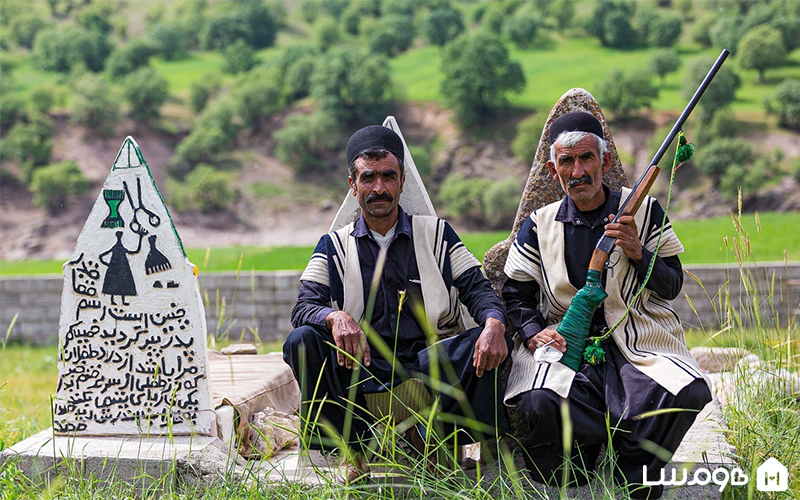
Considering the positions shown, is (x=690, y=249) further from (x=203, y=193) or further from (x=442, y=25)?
(x=442, y=25)

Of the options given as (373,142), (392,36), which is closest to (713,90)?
(392,36)

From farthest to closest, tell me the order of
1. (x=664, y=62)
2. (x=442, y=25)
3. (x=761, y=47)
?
(x=442, y=25), (x=664, y=62), (x=761, y=47)

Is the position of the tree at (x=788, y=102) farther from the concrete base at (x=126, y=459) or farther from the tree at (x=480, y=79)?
the concrete base at (x=126, y=459)

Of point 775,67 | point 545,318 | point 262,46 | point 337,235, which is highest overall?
point 262,46

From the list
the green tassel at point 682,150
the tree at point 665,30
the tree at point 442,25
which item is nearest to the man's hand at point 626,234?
the green tassel at point 682,150

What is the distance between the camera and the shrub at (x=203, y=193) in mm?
24125

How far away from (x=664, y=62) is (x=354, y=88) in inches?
382

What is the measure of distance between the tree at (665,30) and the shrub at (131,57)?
62.5 feet

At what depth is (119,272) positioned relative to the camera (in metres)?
3.66

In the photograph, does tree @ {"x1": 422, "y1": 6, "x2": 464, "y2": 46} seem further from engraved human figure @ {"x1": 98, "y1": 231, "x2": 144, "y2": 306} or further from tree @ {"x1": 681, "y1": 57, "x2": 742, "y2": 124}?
engraved human figure @ {"x1": 98, "y1": 231, "x2": 144, "y2": 306}

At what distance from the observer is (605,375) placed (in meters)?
3.24

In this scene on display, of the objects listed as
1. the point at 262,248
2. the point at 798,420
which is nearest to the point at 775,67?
the point at 262,248

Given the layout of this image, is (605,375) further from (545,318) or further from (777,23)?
(777,23)

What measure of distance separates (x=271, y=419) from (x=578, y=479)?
1661 millimetres
